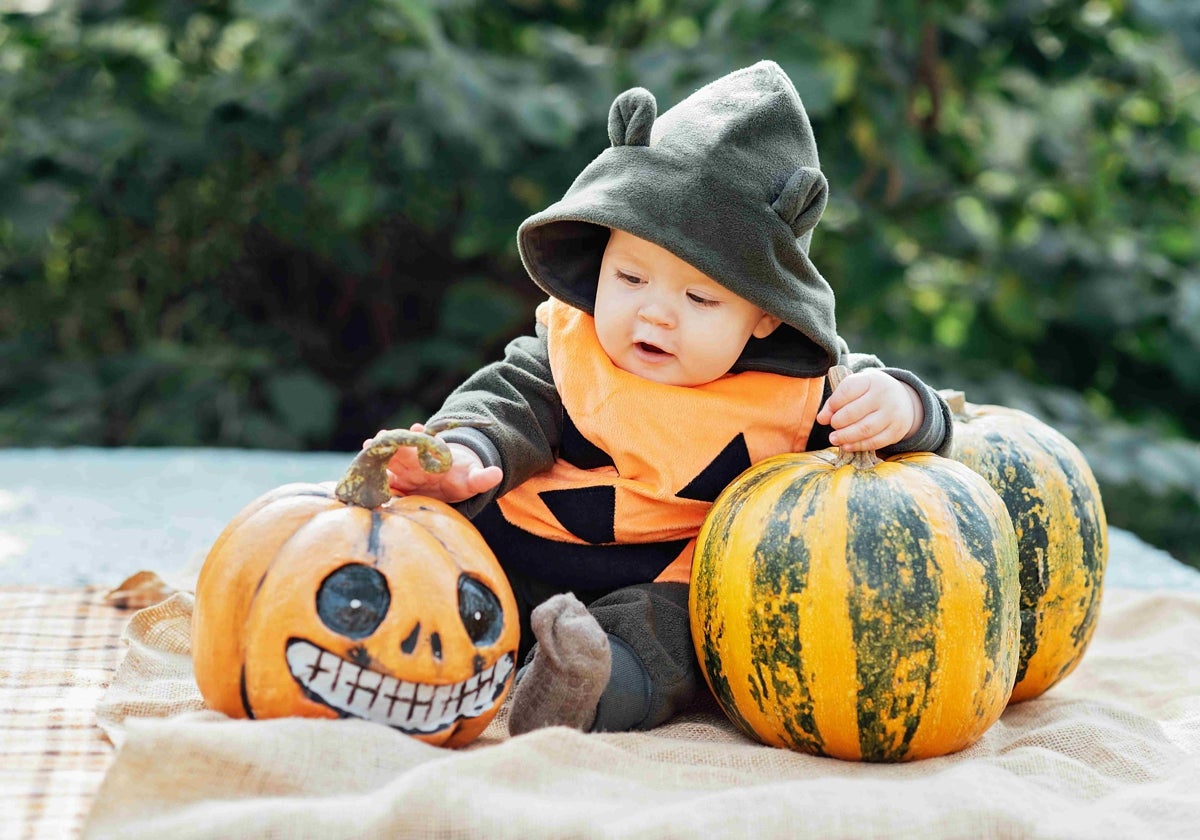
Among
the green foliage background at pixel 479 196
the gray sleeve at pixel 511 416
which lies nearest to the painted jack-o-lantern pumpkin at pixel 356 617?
the gray sleeve at pixel 511 416

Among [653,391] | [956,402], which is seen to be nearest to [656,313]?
[653,391]

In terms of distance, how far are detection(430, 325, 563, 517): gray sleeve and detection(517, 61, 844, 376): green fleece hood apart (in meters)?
0.27

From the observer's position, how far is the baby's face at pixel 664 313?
6.78 feet

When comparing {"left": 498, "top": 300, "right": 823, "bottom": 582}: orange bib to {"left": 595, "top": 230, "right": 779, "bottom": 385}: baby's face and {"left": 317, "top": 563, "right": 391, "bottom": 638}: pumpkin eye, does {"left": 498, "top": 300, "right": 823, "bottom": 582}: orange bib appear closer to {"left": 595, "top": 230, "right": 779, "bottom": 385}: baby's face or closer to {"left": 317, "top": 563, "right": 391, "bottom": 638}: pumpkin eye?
{"left": 595, "top": 230, "right": 779, "bottom": 385}: baby's face

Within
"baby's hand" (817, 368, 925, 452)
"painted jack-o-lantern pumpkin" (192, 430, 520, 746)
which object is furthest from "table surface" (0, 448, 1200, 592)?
"baby's hand" (817, 368, 925, 452)

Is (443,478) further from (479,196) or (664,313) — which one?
(479,196)

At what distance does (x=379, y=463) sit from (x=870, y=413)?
769mm

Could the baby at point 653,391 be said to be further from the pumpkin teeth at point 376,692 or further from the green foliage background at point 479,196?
the green foliage background at point 479,196

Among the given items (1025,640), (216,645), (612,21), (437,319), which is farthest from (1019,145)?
(216,645)

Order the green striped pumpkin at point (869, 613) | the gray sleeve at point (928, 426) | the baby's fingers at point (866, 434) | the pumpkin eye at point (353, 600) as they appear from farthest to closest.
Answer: the gray sleeve at point (928, 426) → the baby's fingers at point (866, 434) → the green striped pumpkin at point (869, 613) → the pumpkin eye at point (353, 600)

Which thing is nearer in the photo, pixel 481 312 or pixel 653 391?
pixel 653 391

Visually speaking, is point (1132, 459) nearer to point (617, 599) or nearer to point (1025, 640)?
point (1025, 640)

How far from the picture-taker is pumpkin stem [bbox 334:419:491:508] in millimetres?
1772

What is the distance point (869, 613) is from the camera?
70.0 inches
